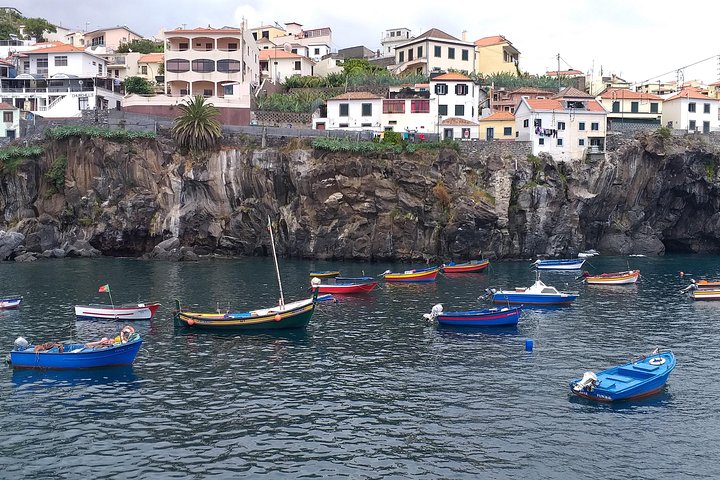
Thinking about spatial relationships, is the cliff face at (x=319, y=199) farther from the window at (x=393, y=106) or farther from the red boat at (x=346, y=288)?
the red boat at (x=346, y=288)

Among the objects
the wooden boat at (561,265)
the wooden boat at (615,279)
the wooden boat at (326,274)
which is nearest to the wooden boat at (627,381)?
the wooden boat at (615,279)

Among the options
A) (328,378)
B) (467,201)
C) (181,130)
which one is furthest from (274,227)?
(328,378)

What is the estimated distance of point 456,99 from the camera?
11281 cm

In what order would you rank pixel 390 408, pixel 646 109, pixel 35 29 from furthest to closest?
pixel 35 29 → pixel 646 109 → pixel 390 408

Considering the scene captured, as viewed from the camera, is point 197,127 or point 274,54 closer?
point 197,127

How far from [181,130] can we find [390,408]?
2748 inches

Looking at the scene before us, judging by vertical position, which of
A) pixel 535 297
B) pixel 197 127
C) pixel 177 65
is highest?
pixel 177 65

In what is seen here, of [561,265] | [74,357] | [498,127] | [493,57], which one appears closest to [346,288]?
[561,265]

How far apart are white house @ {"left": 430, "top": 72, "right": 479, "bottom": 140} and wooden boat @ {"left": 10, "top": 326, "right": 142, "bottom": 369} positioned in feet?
244

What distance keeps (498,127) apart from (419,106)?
489 inches

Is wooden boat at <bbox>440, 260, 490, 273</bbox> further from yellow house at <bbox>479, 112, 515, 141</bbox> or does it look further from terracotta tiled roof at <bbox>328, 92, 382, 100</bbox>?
terracotta tiled roof at <bbox>328, 92, 382, 100</bbox>

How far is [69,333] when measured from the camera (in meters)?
54.4

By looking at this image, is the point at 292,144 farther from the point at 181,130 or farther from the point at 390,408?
the point at 390,408

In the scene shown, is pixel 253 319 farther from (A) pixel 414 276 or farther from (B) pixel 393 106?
(B) pixel 393 106
